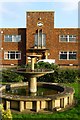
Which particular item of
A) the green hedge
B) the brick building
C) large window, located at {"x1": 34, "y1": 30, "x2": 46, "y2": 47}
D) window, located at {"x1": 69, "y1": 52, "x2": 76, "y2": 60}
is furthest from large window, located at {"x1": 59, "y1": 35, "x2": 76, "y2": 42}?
the green hedge

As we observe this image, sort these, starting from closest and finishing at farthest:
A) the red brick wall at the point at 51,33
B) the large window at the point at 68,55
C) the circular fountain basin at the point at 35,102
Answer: the circular fountain basin at the point at 35,102 → the red brick wall at the point at 51,33 → the large window at the point at 68,55

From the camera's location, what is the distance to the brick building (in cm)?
3359

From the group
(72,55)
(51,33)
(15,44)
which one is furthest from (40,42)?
(72,55)

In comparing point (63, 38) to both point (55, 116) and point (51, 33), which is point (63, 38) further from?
point (55, 116)

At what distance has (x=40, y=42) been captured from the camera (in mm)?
33875

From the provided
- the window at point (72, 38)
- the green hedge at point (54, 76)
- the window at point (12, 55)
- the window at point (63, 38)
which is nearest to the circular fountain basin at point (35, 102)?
the green hedge at point (54, 76)

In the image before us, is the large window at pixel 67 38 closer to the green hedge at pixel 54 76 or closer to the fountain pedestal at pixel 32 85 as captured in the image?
the green hedge at pixel 54 76

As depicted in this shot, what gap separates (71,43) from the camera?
34500mm

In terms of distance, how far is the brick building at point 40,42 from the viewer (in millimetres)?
33594

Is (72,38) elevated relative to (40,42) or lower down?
elevated

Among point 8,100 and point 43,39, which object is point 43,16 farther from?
point 8,100

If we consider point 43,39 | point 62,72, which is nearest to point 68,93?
point 62,72

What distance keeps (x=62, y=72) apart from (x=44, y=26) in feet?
42.8

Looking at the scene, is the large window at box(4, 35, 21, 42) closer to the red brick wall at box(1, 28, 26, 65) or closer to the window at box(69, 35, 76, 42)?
the red brick wall at box(1, 28, 26, 65)
